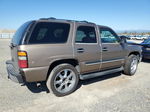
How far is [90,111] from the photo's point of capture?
9.23ft

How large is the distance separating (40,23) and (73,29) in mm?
892

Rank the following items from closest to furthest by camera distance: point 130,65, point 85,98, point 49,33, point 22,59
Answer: point 22,59, point 49,33, point 85,98, point 130,65

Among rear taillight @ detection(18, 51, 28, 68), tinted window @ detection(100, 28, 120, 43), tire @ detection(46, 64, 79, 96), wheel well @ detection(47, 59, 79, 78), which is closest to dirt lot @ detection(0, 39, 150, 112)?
tire @ detection(46, 64, 79, 96)

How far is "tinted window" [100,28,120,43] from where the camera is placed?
4215 mm

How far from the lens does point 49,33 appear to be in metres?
3.19

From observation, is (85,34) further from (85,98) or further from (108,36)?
(85,98)

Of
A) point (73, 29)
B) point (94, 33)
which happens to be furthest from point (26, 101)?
point (94, 33)

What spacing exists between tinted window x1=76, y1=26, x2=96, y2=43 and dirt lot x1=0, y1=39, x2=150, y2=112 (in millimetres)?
1459

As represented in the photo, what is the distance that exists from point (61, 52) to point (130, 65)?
3.10 metres

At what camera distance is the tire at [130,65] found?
16.5ft

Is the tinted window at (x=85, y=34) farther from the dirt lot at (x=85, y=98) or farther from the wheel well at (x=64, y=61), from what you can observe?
the dirt lot at (x=85, y=98)

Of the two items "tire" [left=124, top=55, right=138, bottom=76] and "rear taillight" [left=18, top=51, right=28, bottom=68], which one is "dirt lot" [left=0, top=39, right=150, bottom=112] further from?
"rear taillight" [left=18, top=51, right=28, bottom=68]

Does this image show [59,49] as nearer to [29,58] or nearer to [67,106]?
[29,58]

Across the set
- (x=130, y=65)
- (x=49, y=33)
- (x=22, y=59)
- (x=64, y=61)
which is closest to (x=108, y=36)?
(x=130, y=65)
